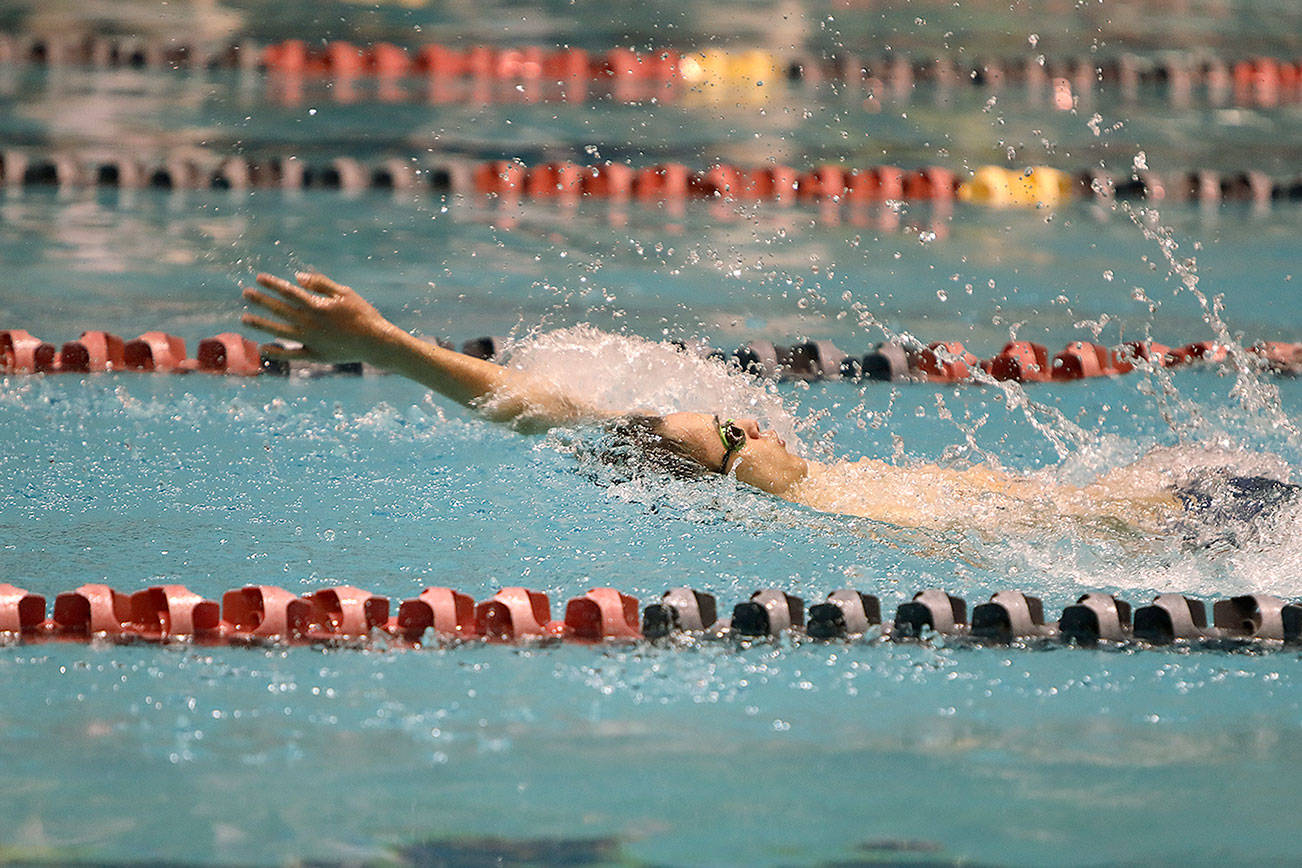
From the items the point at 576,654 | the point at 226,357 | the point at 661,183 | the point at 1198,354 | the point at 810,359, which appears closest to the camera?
the point at 576,654

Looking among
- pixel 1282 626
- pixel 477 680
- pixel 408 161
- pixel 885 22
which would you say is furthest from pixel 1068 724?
pixel 885 22

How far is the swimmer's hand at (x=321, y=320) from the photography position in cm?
281

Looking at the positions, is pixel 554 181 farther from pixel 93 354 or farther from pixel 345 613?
pixel 345 613

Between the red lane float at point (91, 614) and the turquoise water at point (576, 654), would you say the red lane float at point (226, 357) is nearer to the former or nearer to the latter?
the turquoise water at point (576, 654)

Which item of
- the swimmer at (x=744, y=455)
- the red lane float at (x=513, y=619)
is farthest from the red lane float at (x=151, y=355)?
the red lane float at (x=513, y=619)

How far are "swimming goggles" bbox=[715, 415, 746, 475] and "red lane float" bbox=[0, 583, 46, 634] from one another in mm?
1319

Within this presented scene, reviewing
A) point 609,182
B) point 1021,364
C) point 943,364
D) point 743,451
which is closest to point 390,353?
point 743,451

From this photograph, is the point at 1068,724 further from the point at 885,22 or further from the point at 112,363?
the point at 885,22

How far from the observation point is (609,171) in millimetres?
6801

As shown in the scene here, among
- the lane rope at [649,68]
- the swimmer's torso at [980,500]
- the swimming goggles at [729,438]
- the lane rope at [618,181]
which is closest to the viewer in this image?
the swimming goggles at [729,438]

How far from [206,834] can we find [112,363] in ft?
9.18

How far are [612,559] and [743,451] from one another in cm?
40

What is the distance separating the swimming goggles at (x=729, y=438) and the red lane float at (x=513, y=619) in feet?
1.60

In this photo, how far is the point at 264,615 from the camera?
2787 millimetres
